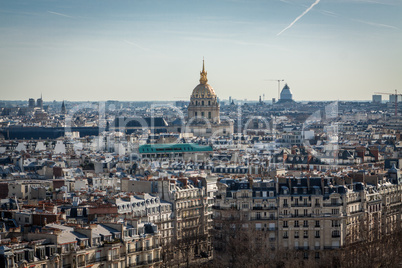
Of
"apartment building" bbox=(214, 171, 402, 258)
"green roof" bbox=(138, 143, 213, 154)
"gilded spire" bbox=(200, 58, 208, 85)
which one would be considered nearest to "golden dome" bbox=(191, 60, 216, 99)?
"gilded spire" bbox=(200, 58, 208, 85)

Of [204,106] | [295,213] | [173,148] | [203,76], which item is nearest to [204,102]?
[204,106]

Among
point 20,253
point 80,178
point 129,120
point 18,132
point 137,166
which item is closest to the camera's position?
point 20,253

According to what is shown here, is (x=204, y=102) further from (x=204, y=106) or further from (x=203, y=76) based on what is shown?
(x=203, y=76)

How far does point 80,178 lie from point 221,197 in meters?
17.3

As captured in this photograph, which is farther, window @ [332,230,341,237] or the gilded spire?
the gilded spire

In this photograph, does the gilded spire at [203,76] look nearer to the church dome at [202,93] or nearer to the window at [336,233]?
the church dome at [202,93]

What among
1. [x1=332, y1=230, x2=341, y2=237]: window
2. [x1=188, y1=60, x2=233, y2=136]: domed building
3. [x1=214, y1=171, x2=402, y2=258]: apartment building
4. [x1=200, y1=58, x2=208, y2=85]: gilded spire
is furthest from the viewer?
[x1=200, y1=58, x2=208, y2=85]: gilded spire

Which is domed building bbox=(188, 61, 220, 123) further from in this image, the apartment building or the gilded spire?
the apartment building

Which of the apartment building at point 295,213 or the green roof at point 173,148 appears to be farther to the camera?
the green roof at point 173,148

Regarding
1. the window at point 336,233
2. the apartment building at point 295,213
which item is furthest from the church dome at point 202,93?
the window at point 336,233

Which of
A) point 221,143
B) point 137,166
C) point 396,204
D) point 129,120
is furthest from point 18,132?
point 396,204

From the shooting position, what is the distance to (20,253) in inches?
1372

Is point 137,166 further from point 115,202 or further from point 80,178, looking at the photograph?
point 115,202

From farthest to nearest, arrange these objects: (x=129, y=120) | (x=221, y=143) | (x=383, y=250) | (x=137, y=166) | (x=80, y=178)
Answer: (x=129, y=120), (x=221, y=143), (x=137, y=166), (x=80, y=178), (x=383, y=250)
